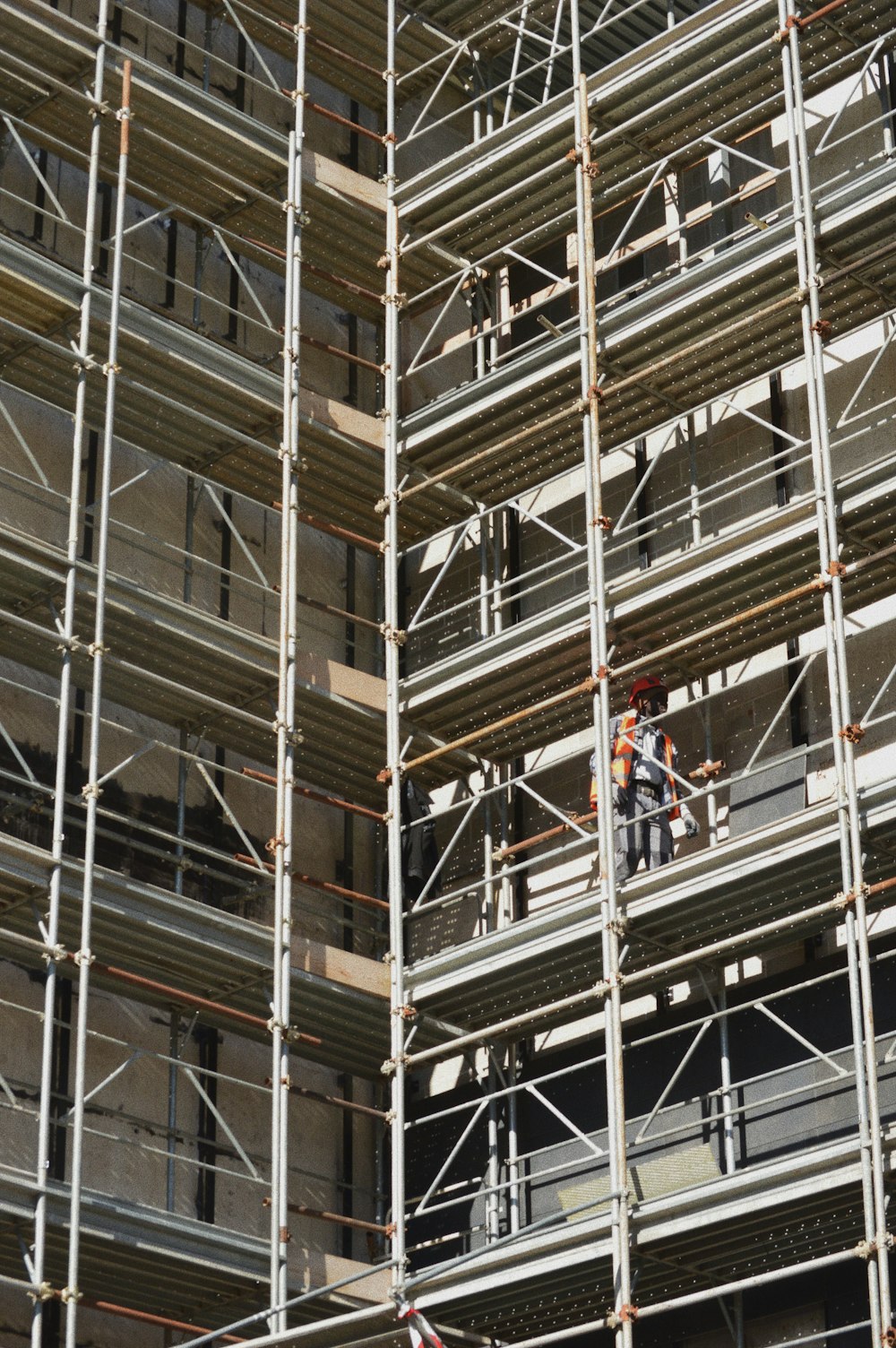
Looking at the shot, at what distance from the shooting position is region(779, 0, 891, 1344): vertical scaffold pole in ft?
60.3

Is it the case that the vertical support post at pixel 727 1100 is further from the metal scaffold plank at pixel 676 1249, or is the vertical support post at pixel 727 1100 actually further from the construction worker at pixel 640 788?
the construction worker at pixel 640 788

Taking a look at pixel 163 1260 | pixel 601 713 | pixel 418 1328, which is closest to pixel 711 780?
pixel 601 713

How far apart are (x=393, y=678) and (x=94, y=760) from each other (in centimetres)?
367

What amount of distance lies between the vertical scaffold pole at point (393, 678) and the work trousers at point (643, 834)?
2184 millimetres

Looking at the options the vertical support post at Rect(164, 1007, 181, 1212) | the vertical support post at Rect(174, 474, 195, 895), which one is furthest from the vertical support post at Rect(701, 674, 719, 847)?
the vertical support post at Rect(164, 1007, 181, 1212)

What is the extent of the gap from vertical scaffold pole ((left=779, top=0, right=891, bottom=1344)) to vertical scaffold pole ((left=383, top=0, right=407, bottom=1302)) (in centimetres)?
426

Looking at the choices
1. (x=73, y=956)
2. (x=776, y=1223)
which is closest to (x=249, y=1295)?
(x=73, y=956)

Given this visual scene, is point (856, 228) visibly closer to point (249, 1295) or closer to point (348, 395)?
point (348, 395)

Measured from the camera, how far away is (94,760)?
2214 centimetres

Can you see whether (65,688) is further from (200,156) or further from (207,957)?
(200,156)

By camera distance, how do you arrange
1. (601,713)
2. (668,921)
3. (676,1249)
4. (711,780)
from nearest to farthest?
(676,1249) < (668,921) < (601,713) < (711,780)

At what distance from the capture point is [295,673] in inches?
976

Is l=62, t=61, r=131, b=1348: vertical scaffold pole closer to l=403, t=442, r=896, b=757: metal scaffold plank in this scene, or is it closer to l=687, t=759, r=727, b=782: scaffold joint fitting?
l=403, t=442, r=896, b=757: metal scaffold plank

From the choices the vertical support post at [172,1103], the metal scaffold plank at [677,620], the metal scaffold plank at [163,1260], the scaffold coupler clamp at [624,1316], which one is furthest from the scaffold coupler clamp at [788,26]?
the metal scaffold plank at [163,1260]
